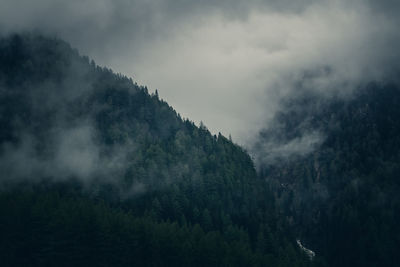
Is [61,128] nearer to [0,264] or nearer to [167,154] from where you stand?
[167,154]

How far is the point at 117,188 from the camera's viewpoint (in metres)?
143

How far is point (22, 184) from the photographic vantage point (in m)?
134

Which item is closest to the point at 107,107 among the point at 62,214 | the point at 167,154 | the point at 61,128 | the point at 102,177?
the point at 61,128

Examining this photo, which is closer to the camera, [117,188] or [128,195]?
[128,195]

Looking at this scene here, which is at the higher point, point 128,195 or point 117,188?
point 117,188

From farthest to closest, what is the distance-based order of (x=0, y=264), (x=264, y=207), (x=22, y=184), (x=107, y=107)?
(x=107, y=107), (x=264, y=207), (x=22, y=184), (x=0, y=264)

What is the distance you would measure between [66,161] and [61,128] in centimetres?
2443

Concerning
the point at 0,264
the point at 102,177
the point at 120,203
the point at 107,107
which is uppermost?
the point at 107,107

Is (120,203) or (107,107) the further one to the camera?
(107,107)

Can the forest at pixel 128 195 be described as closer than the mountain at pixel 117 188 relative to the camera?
No

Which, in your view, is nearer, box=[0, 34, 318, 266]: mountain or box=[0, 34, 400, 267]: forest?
box=[0, 34, 318, 266]: mountain

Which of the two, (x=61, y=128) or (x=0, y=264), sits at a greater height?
(x=61, y=128)

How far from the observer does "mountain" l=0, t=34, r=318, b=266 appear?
92062 mm

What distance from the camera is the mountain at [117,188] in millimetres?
92062
